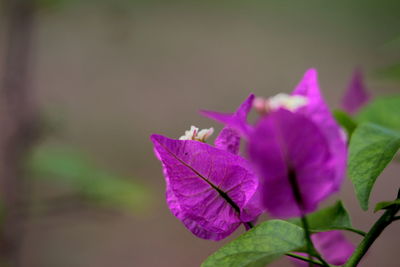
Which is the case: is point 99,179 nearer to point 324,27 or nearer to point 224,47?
point 224,47

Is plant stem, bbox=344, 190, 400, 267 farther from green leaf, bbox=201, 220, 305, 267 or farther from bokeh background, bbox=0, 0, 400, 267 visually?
bokeh background, bbox=0, 0, 400, 267

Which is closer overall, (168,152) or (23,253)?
(168,152)

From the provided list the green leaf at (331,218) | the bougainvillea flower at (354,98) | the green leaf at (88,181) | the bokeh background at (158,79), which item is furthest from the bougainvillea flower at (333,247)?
the bokeh background at (158,79)

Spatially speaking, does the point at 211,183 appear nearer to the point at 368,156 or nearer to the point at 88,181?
the point at 368,156

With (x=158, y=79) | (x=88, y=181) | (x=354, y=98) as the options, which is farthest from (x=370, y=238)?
(x=158, y=79)

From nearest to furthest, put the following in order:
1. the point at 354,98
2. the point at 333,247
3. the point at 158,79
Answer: the point at 333,247
the point at 354,98
the point at 158,79

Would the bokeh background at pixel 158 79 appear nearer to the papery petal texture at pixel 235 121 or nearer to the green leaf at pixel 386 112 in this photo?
the green leaf at pixel 386 112

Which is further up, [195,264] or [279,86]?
[279,86]

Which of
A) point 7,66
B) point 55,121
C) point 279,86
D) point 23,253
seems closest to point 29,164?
point 55,121
